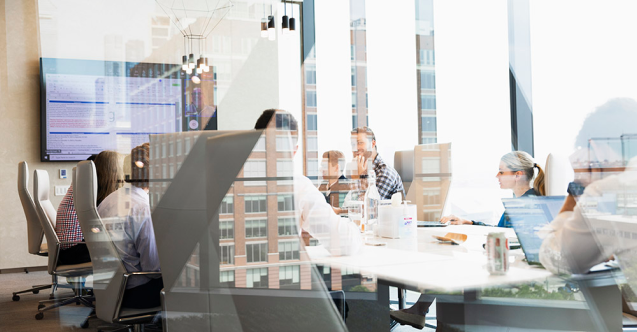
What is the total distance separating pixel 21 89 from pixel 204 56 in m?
1.17

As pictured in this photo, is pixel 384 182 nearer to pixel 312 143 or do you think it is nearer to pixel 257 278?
pixel 312 143

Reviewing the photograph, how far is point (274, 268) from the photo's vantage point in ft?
3.93

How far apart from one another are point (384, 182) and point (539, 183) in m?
1.56

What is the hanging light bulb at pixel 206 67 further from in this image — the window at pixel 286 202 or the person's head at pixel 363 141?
the window at pixel 286 202

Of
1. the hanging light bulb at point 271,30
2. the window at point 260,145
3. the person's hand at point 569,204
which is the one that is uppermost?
the hanging light bulb at point 271,30

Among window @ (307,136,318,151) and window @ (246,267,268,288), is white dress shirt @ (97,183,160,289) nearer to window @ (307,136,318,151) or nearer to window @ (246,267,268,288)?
window @ (246,267,268,288)

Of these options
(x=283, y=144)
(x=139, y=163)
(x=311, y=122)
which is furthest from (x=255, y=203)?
(x=311, y=122)

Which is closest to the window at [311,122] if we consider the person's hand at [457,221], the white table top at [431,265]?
the person's hand at [457,221]

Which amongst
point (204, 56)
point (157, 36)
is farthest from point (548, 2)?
point (157, 36)

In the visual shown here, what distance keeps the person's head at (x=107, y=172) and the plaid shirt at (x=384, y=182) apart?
4.46 feet

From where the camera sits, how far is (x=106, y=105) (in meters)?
3.15

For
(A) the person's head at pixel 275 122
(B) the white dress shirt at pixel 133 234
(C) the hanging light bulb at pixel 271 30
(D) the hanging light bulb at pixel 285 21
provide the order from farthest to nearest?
1. (D) the hanging light bulb at pixel 285 21
2. (C) the hanging light bulb at pixel 271 30
3. (B) the white dress shirt at pixel 133 234
4. (A) the person's head at pixel 275 122

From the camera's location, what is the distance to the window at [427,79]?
251 centimetres

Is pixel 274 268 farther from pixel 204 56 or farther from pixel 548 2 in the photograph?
pixel 204 56
